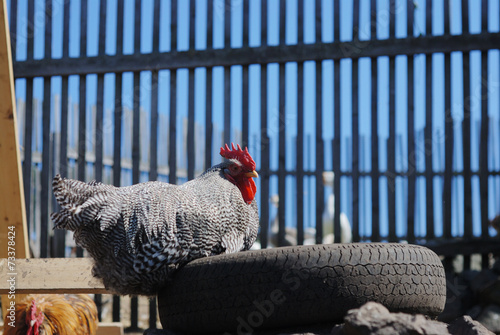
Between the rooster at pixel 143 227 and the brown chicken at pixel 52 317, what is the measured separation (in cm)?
108

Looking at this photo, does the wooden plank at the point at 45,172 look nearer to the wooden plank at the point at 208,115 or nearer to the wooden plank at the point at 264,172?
the wooden plank at the point at 208,115

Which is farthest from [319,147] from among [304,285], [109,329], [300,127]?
[304,285]

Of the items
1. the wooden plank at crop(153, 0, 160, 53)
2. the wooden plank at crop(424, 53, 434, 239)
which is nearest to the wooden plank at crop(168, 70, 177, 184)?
the wooden plank at crop(153, 0, 160, 53)

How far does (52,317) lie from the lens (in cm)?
406

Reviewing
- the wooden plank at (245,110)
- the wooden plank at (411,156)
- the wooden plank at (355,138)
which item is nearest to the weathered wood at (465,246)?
the wooden plank at (411,156)

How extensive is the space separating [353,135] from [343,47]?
948 mm

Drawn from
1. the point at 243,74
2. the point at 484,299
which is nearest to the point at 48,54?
the point at 243,74

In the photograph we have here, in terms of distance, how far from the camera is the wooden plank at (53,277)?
397 cm

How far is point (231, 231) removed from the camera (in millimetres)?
3285

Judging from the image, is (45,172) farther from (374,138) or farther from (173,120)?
(374,138)

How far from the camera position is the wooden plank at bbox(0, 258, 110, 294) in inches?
156

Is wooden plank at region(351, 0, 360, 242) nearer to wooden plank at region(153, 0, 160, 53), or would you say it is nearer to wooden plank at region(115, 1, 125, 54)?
wooden plank at region(153, 0, 160, 53)

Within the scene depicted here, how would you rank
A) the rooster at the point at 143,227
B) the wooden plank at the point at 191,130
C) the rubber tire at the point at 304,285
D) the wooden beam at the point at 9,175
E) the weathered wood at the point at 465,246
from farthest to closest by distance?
1. the wooden plank at the point at 191,130
2. the weathered wood at the point at 465,246
3. the wooden beam at the point at 9,175
4. the rooster at the point at 143,227
5. the rubber tire at the point at 304,285

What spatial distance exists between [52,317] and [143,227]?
1.60 m
